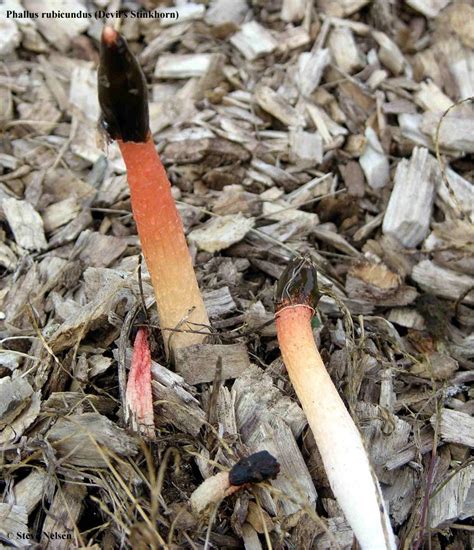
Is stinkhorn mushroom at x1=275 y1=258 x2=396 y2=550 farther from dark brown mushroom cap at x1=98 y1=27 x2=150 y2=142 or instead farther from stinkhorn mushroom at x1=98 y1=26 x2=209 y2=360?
dark brown mushroom cap at x1=98 y1=27 x2=150 y2=142

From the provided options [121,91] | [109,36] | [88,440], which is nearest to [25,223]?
[88,440]

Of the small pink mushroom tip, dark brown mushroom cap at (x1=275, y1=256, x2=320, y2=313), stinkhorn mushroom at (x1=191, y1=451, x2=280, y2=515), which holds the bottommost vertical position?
stinkhorn mushroom at (x1=191, y1=451, x2=280, y2=515)

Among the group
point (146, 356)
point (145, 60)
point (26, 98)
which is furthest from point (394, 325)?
point (26, 98)

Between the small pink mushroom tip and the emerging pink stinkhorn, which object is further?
the emerging pink stinkhorn

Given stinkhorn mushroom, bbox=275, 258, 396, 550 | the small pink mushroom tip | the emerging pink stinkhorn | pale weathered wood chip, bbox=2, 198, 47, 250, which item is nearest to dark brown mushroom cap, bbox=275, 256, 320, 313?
stinkhorn mushroom, bbox=275, 258, 396, 550

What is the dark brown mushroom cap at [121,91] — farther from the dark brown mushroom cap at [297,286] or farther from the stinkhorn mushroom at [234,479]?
the stinkhorn mushroom at [234,479]

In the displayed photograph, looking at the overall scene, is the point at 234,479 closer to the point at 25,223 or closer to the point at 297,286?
the point at 297,286
